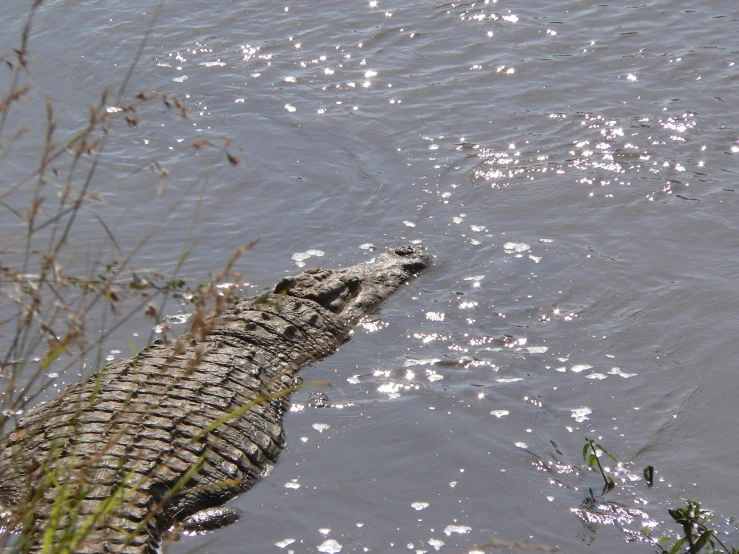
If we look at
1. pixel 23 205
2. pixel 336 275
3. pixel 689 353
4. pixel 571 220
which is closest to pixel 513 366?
pixel 689 353

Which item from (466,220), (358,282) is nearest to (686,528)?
(358,282)

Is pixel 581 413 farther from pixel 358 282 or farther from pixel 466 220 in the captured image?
pixel 466 220

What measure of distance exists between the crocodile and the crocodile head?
160 millimetres

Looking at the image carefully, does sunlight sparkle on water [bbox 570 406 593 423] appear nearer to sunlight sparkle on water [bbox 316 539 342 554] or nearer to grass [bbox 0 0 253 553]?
sunlight sparkle on water [bbox 316 539 342 554]

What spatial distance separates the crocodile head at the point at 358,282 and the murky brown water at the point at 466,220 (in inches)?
5.0

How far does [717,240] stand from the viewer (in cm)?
636

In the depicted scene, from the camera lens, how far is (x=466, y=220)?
696 cm

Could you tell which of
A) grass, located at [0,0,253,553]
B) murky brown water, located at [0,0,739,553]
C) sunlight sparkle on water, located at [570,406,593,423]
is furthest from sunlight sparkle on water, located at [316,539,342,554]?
sunlight sparkle on water, located at [570,406,593,423]

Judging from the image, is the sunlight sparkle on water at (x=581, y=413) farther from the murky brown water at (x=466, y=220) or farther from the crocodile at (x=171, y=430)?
the crocodile at (x=171, y=430)

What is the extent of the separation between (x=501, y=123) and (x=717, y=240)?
2576 millimetres

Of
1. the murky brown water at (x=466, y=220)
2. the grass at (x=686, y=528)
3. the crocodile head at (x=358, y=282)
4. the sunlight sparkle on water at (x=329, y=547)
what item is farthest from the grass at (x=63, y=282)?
the grass at (x=686, y=528)

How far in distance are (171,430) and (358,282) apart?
7.64 ft

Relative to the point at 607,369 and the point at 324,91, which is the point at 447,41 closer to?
the point at 324,91

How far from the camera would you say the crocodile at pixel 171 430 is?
3.44 m
